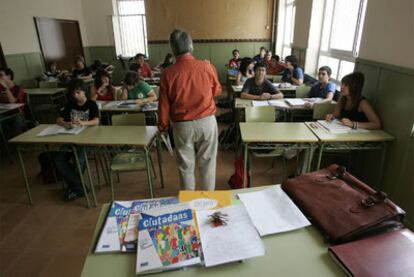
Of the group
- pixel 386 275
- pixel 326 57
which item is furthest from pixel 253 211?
pixel 326 57

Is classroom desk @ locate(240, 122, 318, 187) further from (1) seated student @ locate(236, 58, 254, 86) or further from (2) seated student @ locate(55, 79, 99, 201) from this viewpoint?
(1) seated student @ locate(236, 58, 254, 86)

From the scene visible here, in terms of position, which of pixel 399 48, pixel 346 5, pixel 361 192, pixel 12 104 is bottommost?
pixel 12 104

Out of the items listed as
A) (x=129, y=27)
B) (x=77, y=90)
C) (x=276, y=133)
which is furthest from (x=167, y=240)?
(x=129, y=27)

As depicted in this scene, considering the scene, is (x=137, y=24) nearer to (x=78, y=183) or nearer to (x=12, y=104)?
(x=12, y=104)

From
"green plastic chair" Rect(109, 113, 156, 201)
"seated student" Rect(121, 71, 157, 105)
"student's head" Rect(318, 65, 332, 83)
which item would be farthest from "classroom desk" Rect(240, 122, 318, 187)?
"seated student" Rect(121, 71, 157, 105)

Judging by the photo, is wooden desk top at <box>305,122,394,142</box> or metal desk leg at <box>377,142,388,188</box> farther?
metal desk leg at <box>377,142,388,188</box>

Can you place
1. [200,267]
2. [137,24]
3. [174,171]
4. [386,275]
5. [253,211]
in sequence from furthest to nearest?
[137,24] < [174,171] < [253,211] < [200,267] < [386,275]

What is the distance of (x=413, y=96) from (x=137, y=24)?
29.0 feet

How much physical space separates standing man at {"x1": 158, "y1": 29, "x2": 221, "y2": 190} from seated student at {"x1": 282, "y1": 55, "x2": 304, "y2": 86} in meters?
3.18

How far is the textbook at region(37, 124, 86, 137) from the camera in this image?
8.84 feet

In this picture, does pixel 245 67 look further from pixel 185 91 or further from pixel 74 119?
pixel 74 119


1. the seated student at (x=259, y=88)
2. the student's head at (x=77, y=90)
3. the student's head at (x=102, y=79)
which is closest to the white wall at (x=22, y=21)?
the student's head at (x=102, y=79)

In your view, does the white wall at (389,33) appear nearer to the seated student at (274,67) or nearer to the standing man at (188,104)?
the standing man at (188,104)

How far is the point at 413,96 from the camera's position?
229 centimetres
